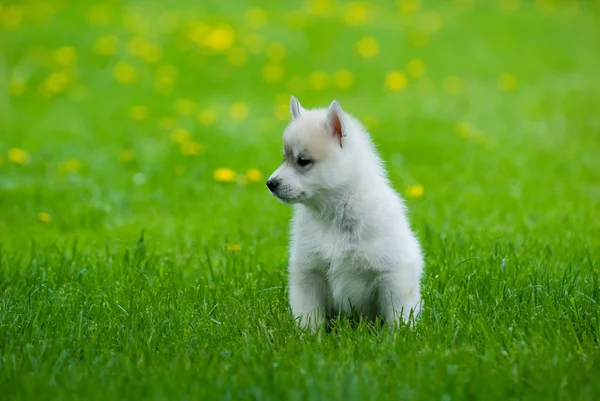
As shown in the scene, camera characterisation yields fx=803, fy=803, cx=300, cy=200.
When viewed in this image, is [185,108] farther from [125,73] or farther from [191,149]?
[191,149]

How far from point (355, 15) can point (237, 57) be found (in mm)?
2301

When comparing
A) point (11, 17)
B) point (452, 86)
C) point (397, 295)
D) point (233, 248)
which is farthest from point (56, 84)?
point (397, 295)

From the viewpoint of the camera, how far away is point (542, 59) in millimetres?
10922

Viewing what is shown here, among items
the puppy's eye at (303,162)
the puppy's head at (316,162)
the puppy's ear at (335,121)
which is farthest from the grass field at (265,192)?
the puppy's ear at (335,121)

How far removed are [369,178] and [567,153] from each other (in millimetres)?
4437

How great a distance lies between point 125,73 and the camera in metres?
9.54

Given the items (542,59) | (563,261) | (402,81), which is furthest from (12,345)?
(542,59)

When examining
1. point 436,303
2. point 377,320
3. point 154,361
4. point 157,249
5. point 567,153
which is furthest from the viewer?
point 567,153

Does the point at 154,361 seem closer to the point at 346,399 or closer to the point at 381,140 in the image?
the point at 346,399

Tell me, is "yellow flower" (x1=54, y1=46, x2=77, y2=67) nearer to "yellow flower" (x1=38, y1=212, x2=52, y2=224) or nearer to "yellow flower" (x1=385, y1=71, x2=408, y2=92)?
"yellow flower" (x1=385, y1=71, x2=408, y2=92)

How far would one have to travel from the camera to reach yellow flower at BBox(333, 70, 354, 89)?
9461mm

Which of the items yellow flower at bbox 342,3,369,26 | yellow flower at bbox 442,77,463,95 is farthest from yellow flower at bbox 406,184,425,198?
yellow flower at bbox 342,3,369,26

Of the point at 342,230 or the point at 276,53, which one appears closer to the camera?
the point at 342,230

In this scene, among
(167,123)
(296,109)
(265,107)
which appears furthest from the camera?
(265,107)
